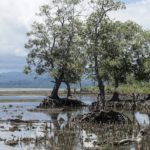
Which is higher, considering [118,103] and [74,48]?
[74,48]

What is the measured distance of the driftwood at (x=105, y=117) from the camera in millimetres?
52500

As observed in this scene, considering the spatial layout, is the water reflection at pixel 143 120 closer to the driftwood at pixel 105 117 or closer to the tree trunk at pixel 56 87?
the driftwood at pixel 105 117

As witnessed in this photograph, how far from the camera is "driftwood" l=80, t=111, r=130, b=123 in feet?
172

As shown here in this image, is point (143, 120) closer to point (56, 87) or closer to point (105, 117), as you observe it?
point (105, 117)

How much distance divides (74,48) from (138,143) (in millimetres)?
53419

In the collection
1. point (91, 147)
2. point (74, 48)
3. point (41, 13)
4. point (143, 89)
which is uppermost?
point (41, 13)

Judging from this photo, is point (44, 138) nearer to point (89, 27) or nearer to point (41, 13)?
point (89, 27)

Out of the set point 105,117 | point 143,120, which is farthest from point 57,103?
point 105,117

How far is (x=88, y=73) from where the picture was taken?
89.8m

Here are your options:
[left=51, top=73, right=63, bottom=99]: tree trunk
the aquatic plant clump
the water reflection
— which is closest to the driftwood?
the water reflection

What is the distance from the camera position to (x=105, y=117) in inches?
2083

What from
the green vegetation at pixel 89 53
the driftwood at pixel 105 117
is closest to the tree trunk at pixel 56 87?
the green vegetation at pixel 89 53

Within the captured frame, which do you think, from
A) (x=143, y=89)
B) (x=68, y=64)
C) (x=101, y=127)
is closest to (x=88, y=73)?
(x=68, y=64)

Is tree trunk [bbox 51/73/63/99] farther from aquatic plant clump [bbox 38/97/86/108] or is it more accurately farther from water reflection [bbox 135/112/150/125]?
water reflection [bbox 135/112/150/125]
